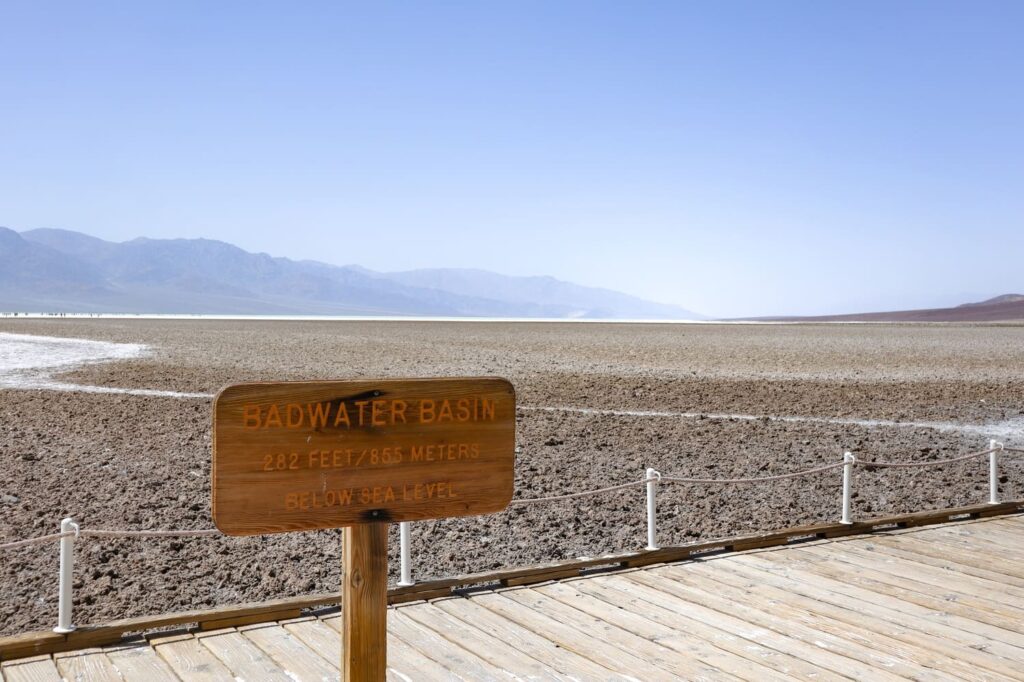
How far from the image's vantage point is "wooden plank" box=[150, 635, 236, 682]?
196 inches

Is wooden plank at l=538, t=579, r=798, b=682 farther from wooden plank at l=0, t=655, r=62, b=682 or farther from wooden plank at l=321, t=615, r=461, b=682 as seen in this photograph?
wooden plank at l=0, t=655, r=62, b=682

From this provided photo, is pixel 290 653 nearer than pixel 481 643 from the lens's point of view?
Yes

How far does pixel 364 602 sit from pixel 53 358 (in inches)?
1212

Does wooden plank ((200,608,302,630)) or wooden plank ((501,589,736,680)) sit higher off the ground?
wooden plank ((200,608,302,630))

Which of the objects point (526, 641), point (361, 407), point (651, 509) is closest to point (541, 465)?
point (651, 509)

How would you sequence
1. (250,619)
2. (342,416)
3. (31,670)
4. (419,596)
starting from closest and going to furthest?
(342,416)
(31,670)
(250,619)
(419,596)

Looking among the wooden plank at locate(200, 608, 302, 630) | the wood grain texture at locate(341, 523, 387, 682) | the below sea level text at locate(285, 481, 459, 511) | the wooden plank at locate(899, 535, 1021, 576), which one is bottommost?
the wooden plank at locate(899, 535, 1021, 576)

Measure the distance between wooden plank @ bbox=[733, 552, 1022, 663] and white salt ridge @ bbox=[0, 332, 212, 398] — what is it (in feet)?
50.8

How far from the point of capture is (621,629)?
5824 mm

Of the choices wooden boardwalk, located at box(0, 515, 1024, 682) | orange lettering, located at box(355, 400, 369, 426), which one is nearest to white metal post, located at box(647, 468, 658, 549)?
wooden boardwalk, located at box(0, 515, 1024, 682)

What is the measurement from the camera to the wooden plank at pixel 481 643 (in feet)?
16.9

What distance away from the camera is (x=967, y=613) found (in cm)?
606

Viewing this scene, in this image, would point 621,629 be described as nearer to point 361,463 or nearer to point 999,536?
point 361,463

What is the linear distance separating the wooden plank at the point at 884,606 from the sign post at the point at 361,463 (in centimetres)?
335
